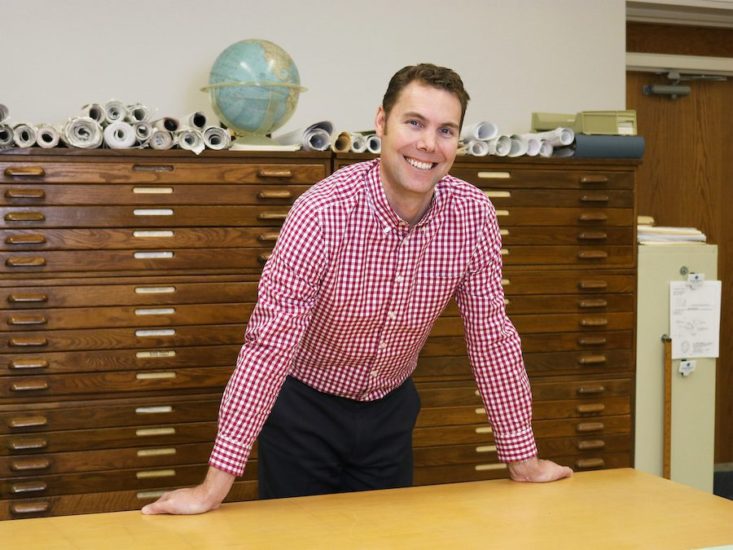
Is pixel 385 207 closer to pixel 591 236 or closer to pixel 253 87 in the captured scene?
pixel 253 87

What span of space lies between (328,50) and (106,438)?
1701 mm

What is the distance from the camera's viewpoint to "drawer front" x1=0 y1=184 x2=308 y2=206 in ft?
10.2

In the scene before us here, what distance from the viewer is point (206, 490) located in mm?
1819

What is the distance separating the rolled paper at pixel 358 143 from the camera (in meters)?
3.42

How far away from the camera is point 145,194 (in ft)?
10.6

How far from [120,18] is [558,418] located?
2183mm

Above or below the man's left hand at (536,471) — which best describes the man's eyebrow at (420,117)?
above

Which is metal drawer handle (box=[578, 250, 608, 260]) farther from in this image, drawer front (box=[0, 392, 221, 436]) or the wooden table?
the wooden table

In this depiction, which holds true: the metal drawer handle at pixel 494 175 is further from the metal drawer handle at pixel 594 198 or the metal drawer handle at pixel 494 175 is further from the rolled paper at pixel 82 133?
the rolled paper at pixel 82 133

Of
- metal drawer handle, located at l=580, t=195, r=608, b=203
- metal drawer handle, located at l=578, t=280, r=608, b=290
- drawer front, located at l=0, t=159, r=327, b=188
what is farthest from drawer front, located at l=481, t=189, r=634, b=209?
drawer front, located at l=0, t=159, r=327, b=188

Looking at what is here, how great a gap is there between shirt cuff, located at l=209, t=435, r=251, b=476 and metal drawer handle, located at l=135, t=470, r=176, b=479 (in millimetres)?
1506

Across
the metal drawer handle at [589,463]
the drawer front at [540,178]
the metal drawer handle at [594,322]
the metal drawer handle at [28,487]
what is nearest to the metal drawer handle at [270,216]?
the drawer front at [540,178]

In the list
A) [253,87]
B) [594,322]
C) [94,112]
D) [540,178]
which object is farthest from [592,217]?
[94,112]

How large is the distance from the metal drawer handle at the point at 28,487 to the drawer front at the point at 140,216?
817mm
